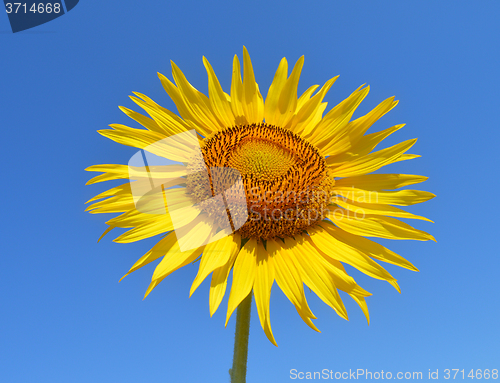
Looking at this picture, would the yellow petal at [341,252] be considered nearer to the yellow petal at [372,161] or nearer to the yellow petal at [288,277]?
the yellow petal at [288,277]

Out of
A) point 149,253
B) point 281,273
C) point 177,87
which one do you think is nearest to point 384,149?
point 281,273

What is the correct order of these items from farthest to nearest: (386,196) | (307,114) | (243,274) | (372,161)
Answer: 1. (307,114)
2. (372,161)
3. (386,196)
4. (243,274)

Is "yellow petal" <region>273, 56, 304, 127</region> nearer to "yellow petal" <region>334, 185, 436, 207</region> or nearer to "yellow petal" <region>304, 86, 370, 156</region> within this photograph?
"yellow petal" <region>304, 86, 370, 156</region>

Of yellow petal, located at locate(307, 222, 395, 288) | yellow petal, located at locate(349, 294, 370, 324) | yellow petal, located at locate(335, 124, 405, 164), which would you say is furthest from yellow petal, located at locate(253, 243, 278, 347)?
yellow petal, located at locate(335, 124, 405, 164)

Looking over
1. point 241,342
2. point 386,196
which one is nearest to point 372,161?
point 386,196

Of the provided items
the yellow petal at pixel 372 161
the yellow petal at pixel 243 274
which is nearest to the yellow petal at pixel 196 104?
the yellow petal at pixel 372 161

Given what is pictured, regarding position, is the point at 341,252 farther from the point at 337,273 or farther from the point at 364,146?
the point at 364,146
